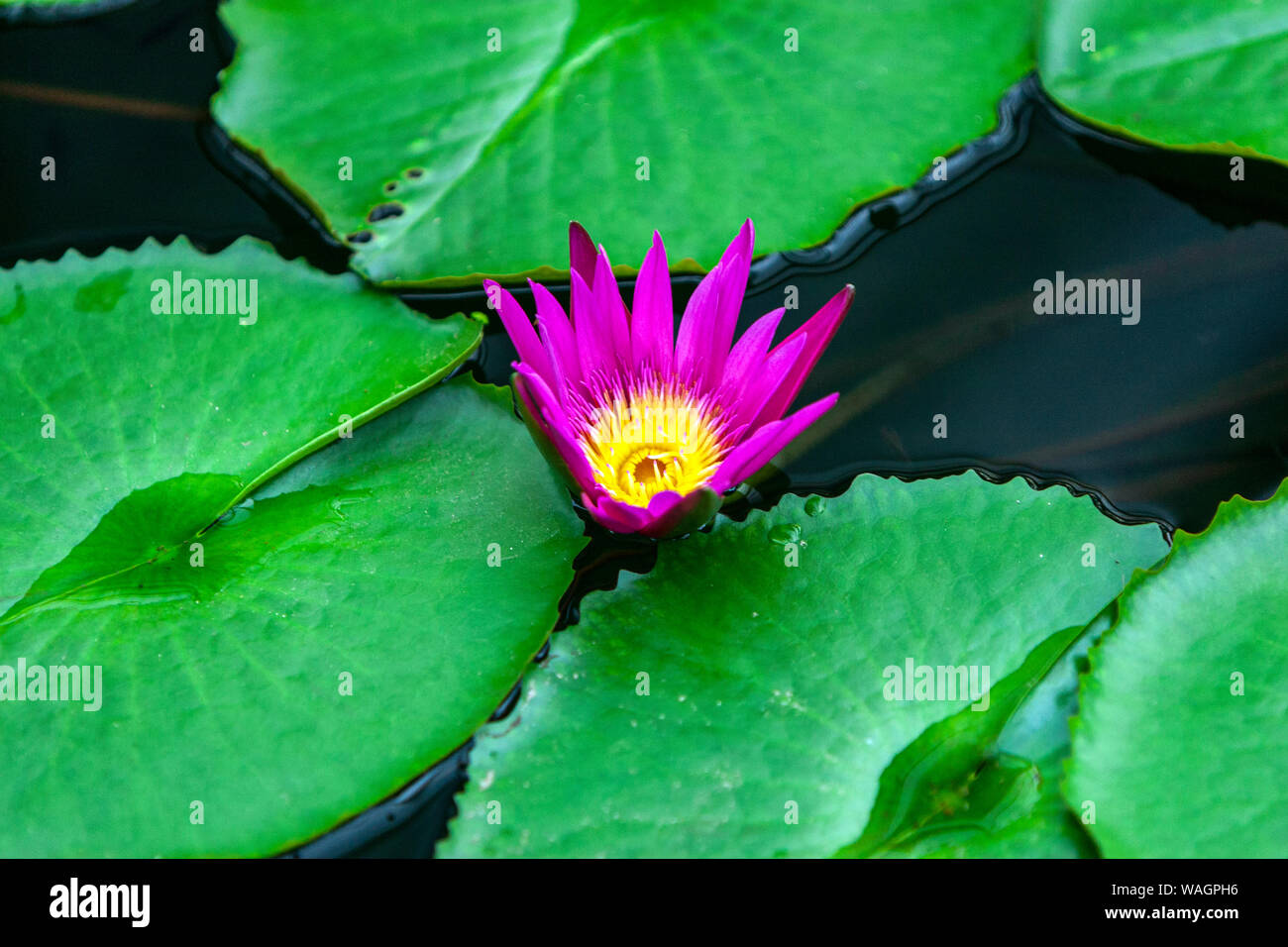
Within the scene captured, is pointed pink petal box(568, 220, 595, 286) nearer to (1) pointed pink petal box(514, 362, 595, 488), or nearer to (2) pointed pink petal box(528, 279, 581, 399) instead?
(2) pointed pink petal box(528, 279, 581, 399)

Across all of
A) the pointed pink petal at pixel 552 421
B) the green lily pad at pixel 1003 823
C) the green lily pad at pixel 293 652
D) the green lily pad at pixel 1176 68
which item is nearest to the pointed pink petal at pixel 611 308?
the pointed pink petal at pixel 552 421

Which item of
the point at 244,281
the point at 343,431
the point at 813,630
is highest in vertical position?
the point at 244,281

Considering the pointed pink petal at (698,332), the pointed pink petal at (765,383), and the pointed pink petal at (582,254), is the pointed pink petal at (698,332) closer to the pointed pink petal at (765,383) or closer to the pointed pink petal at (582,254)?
the pointed pink petal at (765,383)

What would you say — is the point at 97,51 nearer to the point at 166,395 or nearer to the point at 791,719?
the point at 166,395

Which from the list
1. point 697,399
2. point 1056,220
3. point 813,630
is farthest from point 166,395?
point 1056,220

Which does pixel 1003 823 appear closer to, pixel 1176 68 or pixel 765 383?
pixel 765 383
